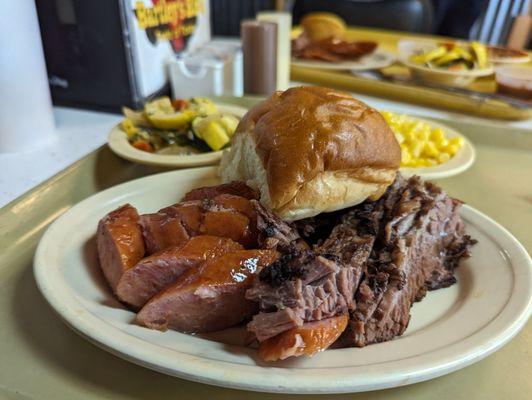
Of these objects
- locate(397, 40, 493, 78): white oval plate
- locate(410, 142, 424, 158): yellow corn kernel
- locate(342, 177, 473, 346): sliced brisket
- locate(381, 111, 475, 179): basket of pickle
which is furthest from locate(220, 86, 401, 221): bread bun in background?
locate(397, 40, 493, 78): white oval plate

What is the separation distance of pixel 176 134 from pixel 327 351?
1330mm

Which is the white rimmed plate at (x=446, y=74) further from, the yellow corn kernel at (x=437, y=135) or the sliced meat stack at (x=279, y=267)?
the sliced meat stack at (x=279, y=267)

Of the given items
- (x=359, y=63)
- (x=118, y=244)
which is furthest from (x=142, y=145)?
(x=359, y=63)

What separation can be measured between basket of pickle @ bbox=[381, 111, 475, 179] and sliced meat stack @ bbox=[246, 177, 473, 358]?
16.6 inches

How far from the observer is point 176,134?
1999 mm

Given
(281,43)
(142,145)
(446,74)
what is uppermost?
(281,43)

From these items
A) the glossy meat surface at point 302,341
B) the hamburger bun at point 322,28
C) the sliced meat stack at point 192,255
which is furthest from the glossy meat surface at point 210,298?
the hamburger bun at point 322,28

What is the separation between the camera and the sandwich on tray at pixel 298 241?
0.97 m

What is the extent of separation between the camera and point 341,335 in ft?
3.32

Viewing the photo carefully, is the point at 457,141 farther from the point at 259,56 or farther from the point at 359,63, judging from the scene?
the point at 359,63

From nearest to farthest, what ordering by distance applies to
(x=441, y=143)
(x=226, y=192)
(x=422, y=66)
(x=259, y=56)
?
(x=226, y=192) < (x=441, y=143) < (x=259, y=56) < (x=422, y=66)

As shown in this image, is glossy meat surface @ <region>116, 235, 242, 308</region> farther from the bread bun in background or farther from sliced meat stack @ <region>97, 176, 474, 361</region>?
the bread bun in background

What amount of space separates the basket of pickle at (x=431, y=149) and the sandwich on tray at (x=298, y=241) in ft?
1.42

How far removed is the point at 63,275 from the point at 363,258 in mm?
724
